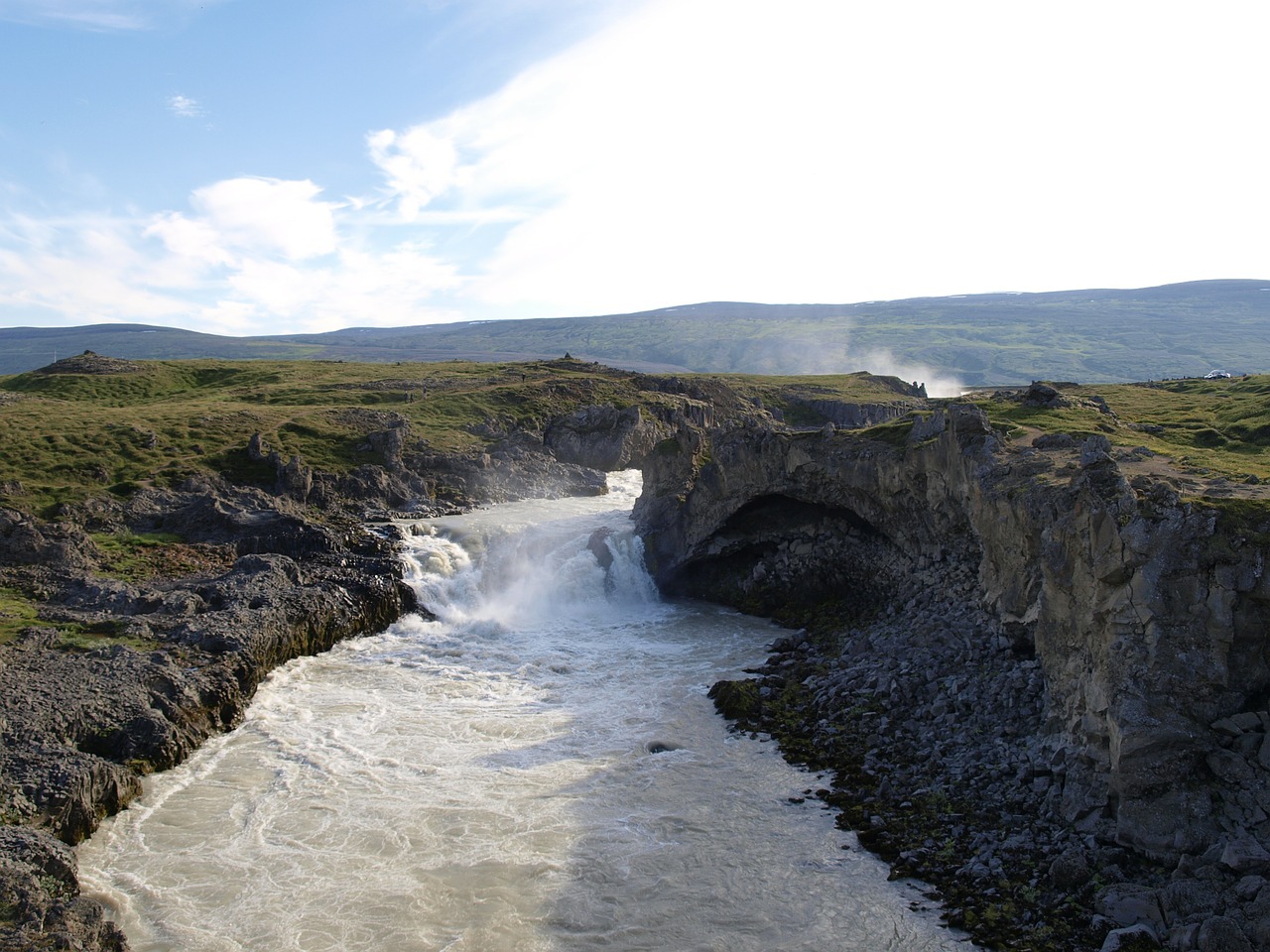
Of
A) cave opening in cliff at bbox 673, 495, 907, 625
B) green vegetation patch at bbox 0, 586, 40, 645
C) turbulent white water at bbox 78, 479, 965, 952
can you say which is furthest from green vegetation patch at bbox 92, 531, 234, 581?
cave opening in cliff at bbox 673, 495, 907, 625

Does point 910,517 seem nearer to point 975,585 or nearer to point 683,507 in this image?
point 975,585

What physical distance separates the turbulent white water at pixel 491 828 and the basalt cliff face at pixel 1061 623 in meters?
3.15

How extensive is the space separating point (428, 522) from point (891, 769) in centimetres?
→ 3524

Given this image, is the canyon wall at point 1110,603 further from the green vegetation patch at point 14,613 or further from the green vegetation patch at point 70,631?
the green vegetation patch at point 14,613

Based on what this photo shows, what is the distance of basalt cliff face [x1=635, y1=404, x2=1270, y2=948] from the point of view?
1736 centimetres

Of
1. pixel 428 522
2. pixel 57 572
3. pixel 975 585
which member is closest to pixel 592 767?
pixel 975 585

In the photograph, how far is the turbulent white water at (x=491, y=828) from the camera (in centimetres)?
1753

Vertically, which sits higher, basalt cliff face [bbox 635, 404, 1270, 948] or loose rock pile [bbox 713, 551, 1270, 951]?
basalt cliff face [bbox 635, 404, 1270, 948]

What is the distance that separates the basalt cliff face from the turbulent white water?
3145mm

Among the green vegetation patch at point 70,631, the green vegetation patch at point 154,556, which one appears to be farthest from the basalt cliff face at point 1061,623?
the green vegetation patch at point 154,556

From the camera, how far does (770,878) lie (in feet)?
62.7

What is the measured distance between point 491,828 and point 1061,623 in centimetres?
1511

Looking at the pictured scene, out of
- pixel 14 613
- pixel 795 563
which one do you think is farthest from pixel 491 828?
pixel 795 563

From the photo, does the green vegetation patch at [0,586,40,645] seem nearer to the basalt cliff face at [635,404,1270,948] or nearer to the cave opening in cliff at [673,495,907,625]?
the basalt cliff face at [635,404,1270,948]
